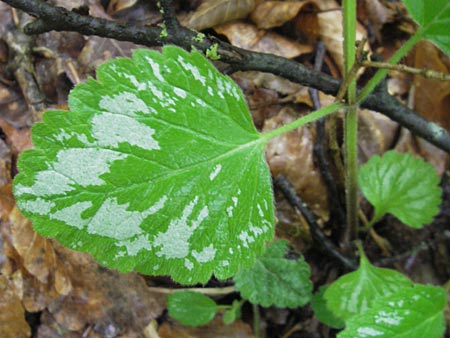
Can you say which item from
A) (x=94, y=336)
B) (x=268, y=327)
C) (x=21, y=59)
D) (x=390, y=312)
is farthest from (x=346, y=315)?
(x=21, y=59)

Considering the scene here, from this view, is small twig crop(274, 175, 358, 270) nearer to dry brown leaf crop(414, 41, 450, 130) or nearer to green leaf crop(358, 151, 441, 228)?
green leaf crop(358, 151, 441, 228)

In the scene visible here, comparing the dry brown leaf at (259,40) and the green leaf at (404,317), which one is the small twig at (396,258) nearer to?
the green leaf at (404,317)

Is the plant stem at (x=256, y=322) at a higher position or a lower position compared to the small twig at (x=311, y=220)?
lower

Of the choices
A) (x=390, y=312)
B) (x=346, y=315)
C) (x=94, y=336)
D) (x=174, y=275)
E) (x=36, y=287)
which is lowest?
(x=94, y=336)

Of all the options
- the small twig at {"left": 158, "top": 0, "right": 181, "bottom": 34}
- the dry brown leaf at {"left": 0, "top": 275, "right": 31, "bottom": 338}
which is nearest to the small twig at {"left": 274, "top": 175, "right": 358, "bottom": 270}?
the small twig at {"left": 158, "top": 0, "right": 181, "bottom": 34}

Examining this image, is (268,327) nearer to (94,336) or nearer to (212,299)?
(212,299)

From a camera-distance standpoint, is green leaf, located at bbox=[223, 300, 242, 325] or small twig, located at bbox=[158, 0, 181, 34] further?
green leaf, located at bbox=[223, 300, 242, 325]

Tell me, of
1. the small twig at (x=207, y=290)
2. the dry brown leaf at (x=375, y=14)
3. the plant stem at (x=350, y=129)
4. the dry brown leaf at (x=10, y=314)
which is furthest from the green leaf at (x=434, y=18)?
the dry brown leaf at (x=10, y=314)
